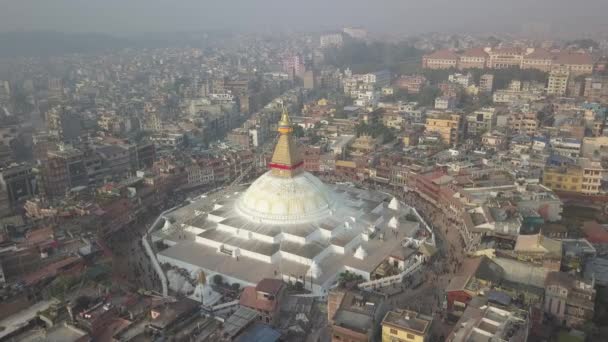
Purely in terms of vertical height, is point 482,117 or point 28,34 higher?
point 28,34

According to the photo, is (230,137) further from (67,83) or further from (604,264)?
(67,83)

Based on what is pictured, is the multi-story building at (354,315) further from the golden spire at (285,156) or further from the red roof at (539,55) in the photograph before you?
the red roof at (539,55)

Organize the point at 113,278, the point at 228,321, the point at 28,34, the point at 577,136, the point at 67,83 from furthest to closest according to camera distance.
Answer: the point at 67,83 → the point at 28,34 → the point at 577,136 → the point at 113,278 → the point at 228,321

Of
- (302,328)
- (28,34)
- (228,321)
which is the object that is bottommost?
(302,328)

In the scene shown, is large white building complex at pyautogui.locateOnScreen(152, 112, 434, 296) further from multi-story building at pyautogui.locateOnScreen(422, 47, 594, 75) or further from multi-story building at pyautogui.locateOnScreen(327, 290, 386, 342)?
multi-story building at pyautogui.locateOnScreen(422, 47, 594, 75)

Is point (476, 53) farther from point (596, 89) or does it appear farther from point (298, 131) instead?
point (298, 131)

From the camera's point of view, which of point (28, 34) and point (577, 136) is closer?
point (577, 136)

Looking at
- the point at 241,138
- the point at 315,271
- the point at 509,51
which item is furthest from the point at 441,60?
the point at 315,271

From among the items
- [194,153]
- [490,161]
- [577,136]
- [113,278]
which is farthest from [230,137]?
[577,136]
